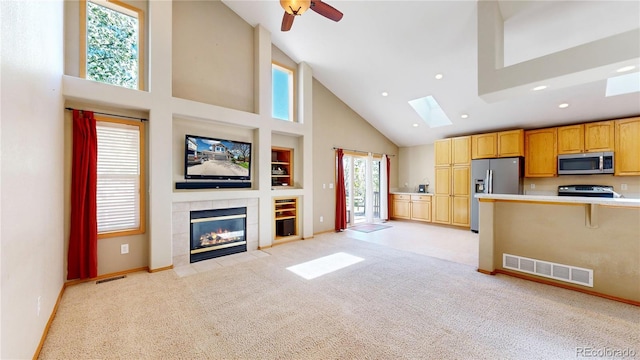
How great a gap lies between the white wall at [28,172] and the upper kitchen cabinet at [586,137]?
7.86m

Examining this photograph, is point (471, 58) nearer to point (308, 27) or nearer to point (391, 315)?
point (308, 27)

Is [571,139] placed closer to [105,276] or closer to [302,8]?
[302,8]

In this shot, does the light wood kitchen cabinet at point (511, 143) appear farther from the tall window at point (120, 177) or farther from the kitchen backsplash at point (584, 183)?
the tall window at point (120, 177)

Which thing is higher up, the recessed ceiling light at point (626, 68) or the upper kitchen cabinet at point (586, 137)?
the recessed ceiling light at point (626, 68)

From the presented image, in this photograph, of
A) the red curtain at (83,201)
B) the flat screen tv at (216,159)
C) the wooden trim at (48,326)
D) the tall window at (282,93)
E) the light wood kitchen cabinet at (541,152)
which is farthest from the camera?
the light wood kitchen cabinet at (541,152)

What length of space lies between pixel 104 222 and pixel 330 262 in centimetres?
315

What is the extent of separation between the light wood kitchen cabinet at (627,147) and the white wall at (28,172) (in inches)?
315

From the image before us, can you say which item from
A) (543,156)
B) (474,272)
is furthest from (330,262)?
(543,156)

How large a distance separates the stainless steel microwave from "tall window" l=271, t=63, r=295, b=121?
570 cm

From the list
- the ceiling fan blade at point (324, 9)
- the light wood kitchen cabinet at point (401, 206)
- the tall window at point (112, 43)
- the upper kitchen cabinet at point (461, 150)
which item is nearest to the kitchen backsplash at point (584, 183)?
the upper kitchen cabinet at point (461, 150)

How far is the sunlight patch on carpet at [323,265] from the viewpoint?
11.4 feet

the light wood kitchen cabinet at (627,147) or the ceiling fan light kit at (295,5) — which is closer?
the ceiling fan light kit at (295,5)

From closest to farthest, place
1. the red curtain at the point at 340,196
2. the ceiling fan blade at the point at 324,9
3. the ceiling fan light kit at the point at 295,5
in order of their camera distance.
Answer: the ceiling fan light kit at the point at 295,5
the ceiling fan blade at the point at 324,9
the red curtain at the point at 340,196

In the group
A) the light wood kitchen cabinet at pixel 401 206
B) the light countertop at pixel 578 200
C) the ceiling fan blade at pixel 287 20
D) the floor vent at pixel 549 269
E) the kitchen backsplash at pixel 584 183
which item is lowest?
the floor vent at pixel 549 269
